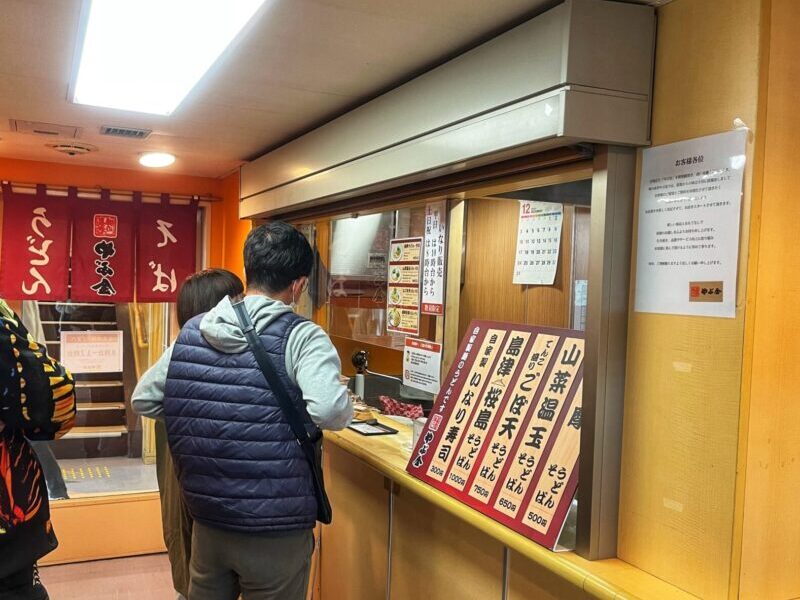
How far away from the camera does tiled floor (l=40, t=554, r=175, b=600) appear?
3570 mm

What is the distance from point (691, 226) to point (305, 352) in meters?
0.98

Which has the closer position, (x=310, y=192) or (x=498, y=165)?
(x=498, y=165)

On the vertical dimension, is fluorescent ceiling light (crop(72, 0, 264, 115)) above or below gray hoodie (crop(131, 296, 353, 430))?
above

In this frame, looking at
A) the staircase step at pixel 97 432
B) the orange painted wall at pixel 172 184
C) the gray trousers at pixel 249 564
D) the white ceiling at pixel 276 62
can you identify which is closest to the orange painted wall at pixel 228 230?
the orange painted wall at pixel 172 184

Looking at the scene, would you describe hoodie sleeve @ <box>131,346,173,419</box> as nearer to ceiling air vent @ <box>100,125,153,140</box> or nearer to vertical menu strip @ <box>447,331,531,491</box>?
vertical menu strip @ <box>447,331,531,491</box>

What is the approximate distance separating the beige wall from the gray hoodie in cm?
72

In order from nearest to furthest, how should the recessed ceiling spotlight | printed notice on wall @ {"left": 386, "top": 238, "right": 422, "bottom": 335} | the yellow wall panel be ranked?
the yellow wall panel
printed notice on wall @ {"left": 386, "top": 238, "right": 422, "bottom": 335}
the recessed ceiling spotlight

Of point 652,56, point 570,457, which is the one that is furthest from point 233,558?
point 652,56

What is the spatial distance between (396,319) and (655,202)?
1.67m

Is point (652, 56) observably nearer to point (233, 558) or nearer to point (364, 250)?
point (233, 558)

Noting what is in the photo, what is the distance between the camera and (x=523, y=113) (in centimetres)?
163

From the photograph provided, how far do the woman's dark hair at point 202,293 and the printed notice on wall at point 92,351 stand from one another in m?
2.06

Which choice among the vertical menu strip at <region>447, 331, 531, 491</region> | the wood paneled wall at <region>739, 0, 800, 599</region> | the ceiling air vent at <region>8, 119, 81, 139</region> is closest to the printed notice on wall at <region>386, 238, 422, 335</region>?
the vertical menu strip at <region>447, 331, 531, 491</region>

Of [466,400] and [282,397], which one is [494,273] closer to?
[466,400]
